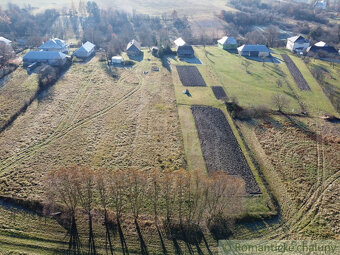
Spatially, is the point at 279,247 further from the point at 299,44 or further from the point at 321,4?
the point at 321,4

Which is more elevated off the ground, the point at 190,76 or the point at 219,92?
the point at 190,76

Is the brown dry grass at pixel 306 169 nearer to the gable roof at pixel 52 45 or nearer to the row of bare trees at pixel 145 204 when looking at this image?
the row of bare trees at pixel 145 204

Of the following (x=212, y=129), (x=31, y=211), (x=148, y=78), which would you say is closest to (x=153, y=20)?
(x=148, y=78)

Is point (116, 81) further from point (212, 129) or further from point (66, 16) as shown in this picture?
point (66, 16)

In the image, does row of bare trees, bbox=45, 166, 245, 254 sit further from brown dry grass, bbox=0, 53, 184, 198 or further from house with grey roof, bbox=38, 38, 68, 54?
house with grey roof, bbox=38, 38, 68, 54

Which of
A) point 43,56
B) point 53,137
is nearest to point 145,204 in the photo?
point 53,137

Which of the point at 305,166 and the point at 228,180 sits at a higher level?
the point at 228,180
